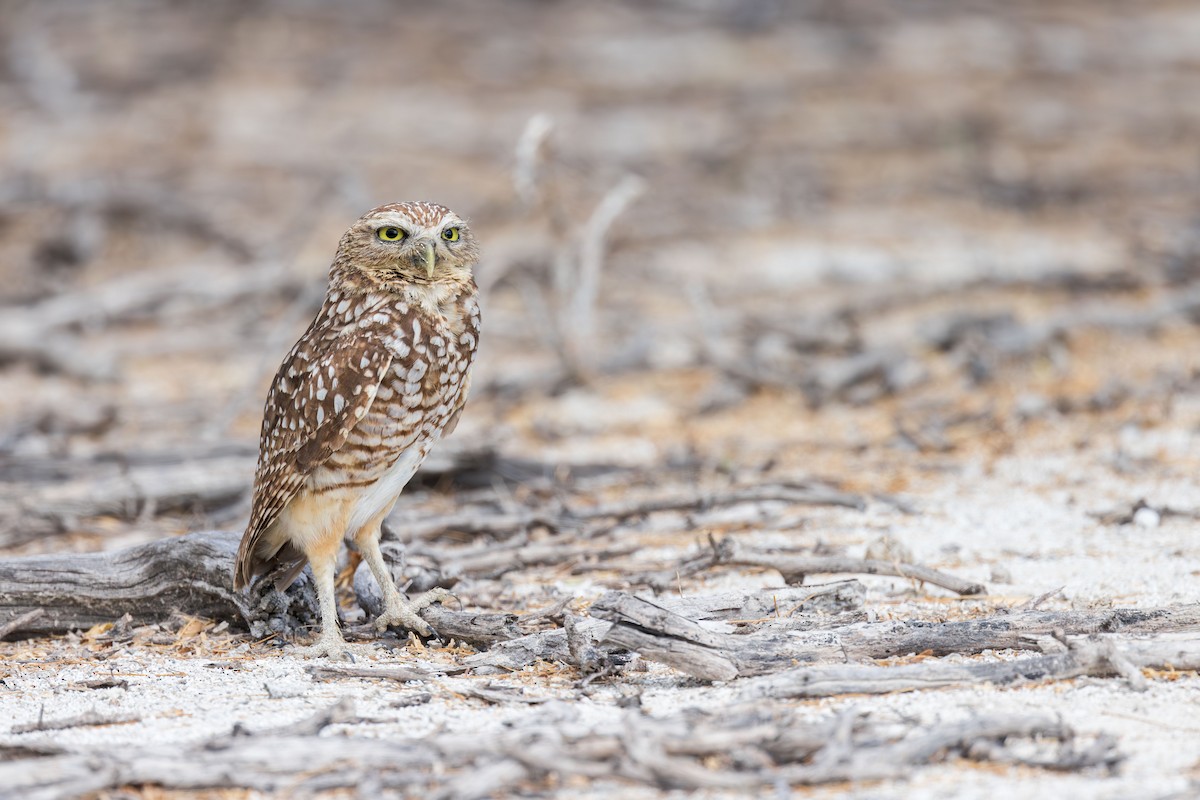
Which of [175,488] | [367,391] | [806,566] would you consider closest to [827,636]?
[806,566]

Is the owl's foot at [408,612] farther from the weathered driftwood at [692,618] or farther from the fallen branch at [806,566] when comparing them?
the fallen branch at [806,566]

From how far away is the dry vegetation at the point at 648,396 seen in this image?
3613 mm

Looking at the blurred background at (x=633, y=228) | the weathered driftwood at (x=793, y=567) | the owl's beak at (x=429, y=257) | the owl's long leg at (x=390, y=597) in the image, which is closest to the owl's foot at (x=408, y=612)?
the owl's long leg at (x=390, y=597)

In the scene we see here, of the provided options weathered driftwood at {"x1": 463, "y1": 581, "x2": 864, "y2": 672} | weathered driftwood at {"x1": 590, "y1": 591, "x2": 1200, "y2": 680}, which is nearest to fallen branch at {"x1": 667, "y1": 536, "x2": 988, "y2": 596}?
weathered driftwood at {"x1": 463, "y1": 581, "x2": 864, "y2": 672}

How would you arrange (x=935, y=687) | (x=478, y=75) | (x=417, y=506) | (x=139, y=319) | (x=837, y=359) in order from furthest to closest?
1. (x=478, y=75)
2. (x=139, y=319)
3. (x=837, y=359)
4. (x=417, y=506)
5. (x=935, y=687)

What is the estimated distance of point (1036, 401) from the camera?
776cm

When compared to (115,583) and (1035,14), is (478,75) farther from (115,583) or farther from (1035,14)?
(115,583)

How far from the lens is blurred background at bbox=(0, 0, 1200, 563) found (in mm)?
7504

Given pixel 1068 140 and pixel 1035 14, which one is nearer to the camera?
pixel 1068 140

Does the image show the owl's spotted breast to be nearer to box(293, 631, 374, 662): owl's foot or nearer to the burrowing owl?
the burrowing owl

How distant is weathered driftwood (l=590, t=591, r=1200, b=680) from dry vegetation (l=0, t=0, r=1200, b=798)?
0.01 metres

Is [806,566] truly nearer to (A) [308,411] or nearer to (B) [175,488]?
(A) [308,411]

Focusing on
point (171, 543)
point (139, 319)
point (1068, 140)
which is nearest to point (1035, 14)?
point (1068, 140)

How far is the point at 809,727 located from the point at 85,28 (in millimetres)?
16968
